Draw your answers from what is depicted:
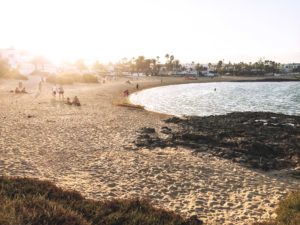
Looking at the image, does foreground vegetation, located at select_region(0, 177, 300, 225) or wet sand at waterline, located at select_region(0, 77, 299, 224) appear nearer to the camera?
foreground vegetation, located at select_region(0, 177, 300, 225)

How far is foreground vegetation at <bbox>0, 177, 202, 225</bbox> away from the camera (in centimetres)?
759

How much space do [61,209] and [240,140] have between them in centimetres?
1826

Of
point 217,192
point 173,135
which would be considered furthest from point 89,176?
point 173,135

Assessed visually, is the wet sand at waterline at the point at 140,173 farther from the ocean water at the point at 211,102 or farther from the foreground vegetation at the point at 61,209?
the ocean water at the point at 211,102

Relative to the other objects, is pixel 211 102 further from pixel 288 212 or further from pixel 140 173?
pixel 288 212

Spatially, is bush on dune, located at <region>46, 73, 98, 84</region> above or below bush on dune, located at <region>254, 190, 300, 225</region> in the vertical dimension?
above

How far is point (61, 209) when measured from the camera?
26.7 ft

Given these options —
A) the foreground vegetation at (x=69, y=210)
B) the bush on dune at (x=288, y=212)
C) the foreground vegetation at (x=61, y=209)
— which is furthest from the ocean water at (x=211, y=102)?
the foreground vegetation at (x=61, y=209)

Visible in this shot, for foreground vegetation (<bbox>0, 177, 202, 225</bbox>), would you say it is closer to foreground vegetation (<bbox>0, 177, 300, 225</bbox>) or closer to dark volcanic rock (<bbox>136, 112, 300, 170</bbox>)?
foreground vegetation (<bbox>0, 177, 300, 225</bbox>)

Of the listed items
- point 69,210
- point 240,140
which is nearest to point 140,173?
point 69,210

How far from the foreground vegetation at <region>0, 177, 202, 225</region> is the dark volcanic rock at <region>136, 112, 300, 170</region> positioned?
32.0ft

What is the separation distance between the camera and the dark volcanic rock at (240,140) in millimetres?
19609

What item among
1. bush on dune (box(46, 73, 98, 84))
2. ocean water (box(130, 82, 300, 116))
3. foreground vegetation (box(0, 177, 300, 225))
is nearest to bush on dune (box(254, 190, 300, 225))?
foreground vegetation (box(0, 177, 300, 225))

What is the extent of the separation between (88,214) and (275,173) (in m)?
11.0
